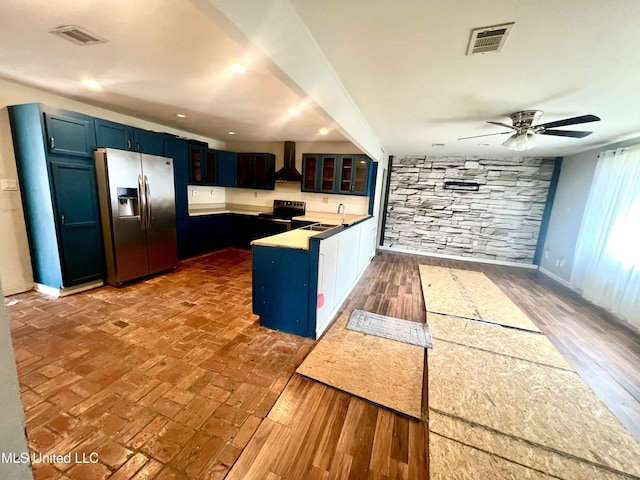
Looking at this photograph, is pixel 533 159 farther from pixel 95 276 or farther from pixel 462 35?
pixel 95 276

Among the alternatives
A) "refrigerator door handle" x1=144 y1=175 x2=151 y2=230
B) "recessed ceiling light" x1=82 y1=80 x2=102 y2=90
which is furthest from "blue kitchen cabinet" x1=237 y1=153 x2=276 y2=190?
"recessed ceiling light" x1=82 y1=80 x2=102 y2=90

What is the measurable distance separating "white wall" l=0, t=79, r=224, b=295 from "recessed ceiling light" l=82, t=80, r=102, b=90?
0.82 m

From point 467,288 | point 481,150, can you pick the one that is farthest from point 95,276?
point 481,150

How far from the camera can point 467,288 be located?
13.7 ft

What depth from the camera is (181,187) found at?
15.1 feet

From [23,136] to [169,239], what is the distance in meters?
1.90

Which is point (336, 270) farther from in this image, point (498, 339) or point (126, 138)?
point (126, 138)

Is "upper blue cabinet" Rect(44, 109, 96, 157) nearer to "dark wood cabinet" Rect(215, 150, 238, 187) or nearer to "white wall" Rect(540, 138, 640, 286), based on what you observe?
"dark wood cabinet" Rect(215, 150, 238, 187)

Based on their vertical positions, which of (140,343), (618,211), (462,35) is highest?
(462,35)

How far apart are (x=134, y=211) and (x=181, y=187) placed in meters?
1.21

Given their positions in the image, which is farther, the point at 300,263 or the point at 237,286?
the point at 237,286

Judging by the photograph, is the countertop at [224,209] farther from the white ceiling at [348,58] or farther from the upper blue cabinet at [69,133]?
the white ceiling at [348,58]

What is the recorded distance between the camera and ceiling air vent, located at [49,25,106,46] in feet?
5.78
